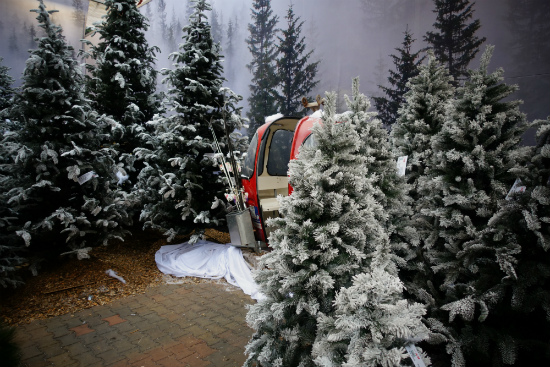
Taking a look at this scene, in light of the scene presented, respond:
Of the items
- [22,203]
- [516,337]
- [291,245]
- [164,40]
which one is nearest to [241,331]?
[291,245]

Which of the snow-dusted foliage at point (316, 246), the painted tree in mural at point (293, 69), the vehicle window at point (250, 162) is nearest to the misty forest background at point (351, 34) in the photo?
the painted tree in mural at point (293, 69)

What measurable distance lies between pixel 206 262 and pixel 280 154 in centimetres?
243

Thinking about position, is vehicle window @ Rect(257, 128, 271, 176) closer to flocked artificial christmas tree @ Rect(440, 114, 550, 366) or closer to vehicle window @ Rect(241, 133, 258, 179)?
vehicle window @ Rect(241, 133, 258, 179)

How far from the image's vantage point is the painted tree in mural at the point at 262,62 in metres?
8.45

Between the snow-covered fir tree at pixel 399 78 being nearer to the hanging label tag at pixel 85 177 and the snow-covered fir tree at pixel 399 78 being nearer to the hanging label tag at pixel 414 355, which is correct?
the hanging label tag at pixel 414 355

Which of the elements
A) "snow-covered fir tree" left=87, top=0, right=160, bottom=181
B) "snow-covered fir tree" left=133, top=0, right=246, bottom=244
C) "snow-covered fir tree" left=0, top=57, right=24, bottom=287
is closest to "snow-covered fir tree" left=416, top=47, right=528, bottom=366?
"snow-covered fir tree" left=133, top=0, right=246, bottom=244

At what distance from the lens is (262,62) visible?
28.5 feet

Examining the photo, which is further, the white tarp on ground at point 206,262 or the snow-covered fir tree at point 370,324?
the white tarp on ground at point 206,262

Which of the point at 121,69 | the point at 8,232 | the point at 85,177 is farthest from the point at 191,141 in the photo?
the point at 8,232

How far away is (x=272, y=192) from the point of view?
602 cm

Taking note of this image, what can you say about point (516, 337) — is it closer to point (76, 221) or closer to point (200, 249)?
point (200, 249)

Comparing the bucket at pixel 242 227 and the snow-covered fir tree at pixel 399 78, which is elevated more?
the snow-covered fir tree at pixel 399 78

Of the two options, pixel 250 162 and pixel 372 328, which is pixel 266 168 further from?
pixel 372 328

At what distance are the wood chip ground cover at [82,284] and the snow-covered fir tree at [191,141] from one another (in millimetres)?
756
